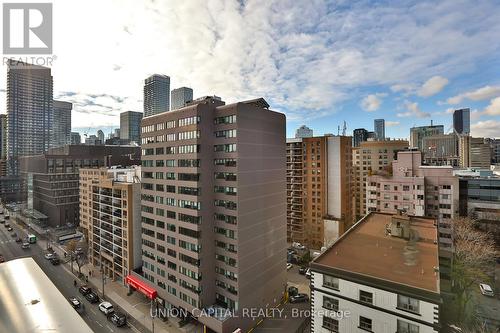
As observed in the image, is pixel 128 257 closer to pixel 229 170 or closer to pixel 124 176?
pixel 124 176

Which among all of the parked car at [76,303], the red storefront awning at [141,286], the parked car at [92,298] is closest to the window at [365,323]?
the red storefront awning at [141,286]

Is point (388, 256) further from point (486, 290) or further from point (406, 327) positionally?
point (486, 290)

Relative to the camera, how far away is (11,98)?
200 meters

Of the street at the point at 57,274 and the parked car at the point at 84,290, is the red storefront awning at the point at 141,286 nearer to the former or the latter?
the street at the point at 57,274

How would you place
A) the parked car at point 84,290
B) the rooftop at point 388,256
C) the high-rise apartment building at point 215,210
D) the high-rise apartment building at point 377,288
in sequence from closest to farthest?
1. the high-rise apartment building at point 377,288
2. the rooftop at point 388,256
3. the high-rise apartment building at point 215,210
4. the parked car at point 84,290

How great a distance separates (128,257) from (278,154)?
4604 centimetres

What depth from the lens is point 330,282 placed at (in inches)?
1120

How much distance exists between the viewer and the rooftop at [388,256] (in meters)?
26.0

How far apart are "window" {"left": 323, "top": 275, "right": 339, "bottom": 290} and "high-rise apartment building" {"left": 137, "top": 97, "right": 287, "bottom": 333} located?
21310 millimetres

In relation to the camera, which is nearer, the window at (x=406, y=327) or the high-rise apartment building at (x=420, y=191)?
the window at (x=406, y=327)

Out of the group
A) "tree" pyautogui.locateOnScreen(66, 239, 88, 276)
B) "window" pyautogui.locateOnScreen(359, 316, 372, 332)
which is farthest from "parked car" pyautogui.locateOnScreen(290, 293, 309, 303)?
"tree" pyautogui.locateOnScreen(66, 239, 88, 276)

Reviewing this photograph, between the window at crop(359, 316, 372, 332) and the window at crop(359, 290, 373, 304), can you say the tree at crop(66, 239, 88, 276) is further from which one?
the window at crop(359, 290, 373, 304)

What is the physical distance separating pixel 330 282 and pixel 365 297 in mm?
3768

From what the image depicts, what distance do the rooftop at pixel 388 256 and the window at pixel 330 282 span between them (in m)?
1.25
